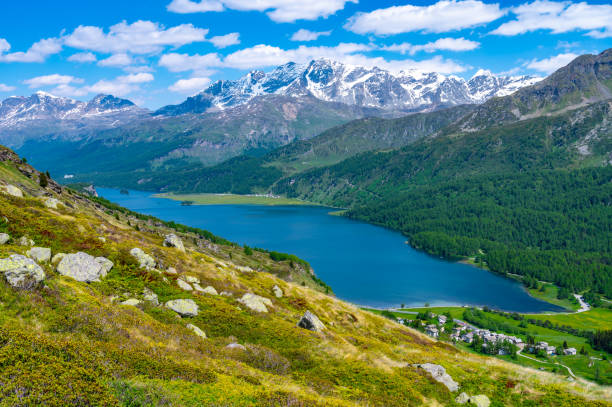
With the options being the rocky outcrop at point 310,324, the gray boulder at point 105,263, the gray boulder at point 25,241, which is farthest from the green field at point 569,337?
the gray boulder at point 25,241

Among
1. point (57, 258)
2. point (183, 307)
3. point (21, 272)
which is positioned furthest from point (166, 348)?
point (57, 258)

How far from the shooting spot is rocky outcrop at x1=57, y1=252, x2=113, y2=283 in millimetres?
32875

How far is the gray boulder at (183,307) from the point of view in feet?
105

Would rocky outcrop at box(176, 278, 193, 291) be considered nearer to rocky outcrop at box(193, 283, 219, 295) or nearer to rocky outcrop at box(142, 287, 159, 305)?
rocky outcrop at box(193, 283, 219, 295)

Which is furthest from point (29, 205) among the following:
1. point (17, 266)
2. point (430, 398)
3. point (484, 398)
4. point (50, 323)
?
point (484, 398)

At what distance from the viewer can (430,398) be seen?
85.6 feet

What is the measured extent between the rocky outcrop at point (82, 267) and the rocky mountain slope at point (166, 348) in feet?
0.35

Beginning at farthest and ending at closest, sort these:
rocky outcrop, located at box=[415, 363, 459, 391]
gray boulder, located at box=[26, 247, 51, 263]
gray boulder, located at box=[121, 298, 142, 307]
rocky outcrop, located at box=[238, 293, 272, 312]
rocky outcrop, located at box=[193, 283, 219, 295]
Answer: rocky outcrop, located at box=[193, 283, 219, 295] → rocky outcrop, located at box=[238, 293, 272, 312] → gray boulder, located at box=[26, 247, 51, 263] → gray boulder, located at box=[121, 298, 142, 307] → rocky outcrop, located at box=[415, 363, 459, 391]

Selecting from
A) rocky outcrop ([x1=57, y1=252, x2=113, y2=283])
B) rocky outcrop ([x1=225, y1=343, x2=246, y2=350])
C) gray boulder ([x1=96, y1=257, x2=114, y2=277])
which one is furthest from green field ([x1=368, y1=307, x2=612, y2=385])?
rocky outcrop ([x1=57, y1=252, x2=113, y2=283])

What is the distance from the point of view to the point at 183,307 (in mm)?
32500

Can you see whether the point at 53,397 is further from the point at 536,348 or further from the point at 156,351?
the point at 536,348

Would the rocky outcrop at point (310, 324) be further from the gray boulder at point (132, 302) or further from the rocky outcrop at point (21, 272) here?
the rocky outcrop at point (21, 272)

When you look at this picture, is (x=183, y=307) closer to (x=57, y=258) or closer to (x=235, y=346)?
(x=235, y=346)

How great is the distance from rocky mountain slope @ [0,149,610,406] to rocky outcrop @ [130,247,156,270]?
133mm
